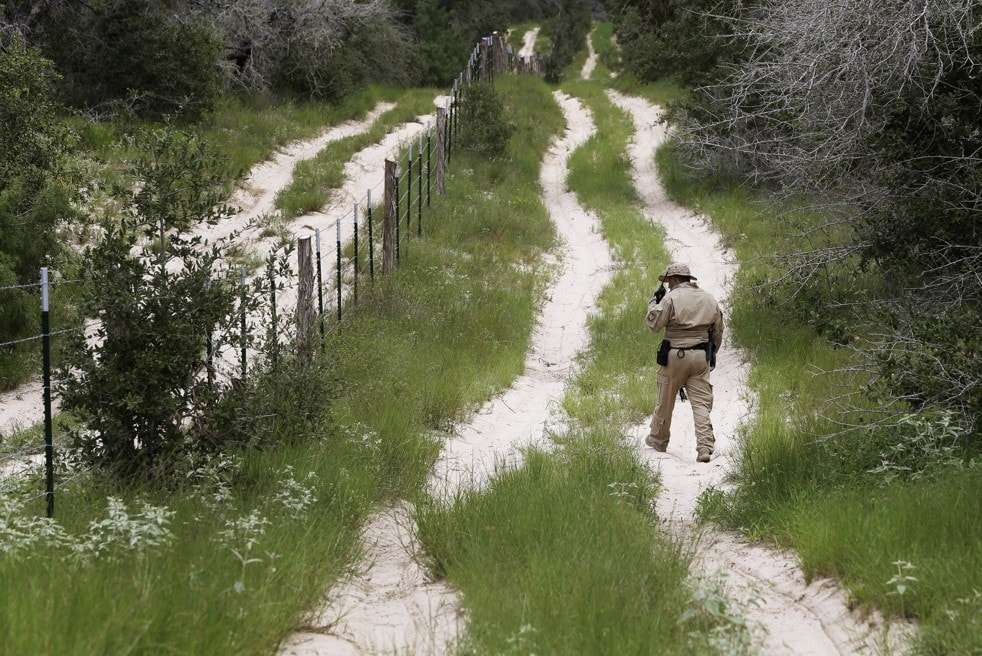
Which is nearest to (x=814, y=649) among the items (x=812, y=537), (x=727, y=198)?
(x=812, y=537)

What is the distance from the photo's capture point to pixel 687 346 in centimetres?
873

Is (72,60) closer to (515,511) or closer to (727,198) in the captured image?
(727,198)

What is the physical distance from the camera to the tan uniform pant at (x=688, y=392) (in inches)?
341

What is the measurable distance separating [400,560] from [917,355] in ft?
12.4

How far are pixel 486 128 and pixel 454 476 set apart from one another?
1720cm

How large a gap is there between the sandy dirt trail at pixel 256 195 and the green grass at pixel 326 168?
27 centimetres

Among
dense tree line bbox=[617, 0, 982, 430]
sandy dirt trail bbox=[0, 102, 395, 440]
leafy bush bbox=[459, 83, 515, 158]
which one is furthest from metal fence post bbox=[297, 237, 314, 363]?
leafy bush bbox=[459, 83, 515, 158]

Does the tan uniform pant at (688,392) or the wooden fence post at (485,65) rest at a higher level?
the wooden fence post at (485,65)

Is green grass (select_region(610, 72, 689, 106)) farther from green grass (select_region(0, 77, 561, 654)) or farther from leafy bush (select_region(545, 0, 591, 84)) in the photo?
green grass (select_region(0, 77, 561, 654))

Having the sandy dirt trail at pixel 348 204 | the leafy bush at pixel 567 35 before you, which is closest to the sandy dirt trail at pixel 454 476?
the sandy dirt trail at pixel 348 204

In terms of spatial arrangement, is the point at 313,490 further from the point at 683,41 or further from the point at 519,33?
the point at 519,33

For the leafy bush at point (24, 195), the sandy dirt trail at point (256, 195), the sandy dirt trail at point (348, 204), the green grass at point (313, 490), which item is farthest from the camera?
the sandy dirt trail at point (348, 204)

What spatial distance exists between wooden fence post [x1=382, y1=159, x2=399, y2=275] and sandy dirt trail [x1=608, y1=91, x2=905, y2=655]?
4762 mm

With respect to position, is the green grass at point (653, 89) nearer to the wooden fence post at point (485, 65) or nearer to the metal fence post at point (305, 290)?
the wooden fence post at point (485, 65)
